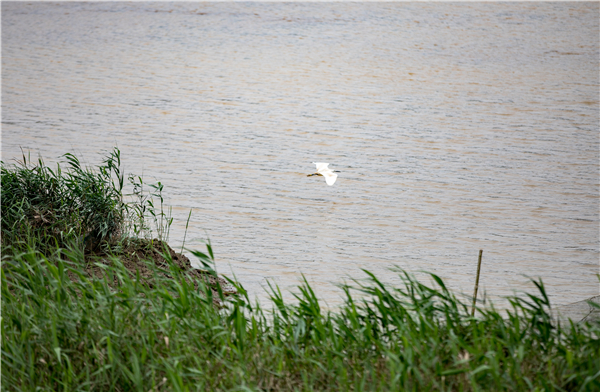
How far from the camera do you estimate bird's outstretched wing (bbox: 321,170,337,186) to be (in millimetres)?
4123

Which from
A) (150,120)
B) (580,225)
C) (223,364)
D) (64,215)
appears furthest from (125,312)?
(150,120)

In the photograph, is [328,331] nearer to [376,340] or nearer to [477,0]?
[376,340]

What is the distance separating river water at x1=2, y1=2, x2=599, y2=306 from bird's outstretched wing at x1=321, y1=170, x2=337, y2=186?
46 millimetres

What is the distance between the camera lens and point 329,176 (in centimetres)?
418

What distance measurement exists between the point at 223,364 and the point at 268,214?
75.2 inches

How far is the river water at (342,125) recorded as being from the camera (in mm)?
3312

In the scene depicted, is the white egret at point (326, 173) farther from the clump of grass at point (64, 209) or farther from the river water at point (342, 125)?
→ the clump of grass at point (64, 209)

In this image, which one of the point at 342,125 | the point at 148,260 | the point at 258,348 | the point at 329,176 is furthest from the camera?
the point at 342,125

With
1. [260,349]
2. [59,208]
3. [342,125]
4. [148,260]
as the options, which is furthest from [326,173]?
[260,349]

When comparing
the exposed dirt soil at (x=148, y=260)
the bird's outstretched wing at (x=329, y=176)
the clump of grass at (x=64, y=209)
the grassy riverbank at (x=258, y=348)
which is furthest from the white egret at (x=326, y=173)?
the grassy riverbank at (x=258, y=348)

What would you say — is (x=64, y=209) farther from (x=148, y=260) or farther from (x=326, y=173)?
(x=326, y=173)

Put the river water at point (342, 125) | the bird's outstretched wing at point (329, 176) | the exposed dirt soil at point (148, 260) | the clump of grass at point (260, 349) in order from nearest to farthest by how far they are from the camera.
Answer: the clump of grass at point (260, 349) < the exposed dirt soil at point (148, 260) < the river water at point (342, 125) < the bird's outstretched wing at point (329, 176)

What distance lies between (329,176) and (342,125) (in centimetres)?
105

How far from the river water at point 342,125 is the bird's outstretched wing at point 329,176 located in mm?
46
